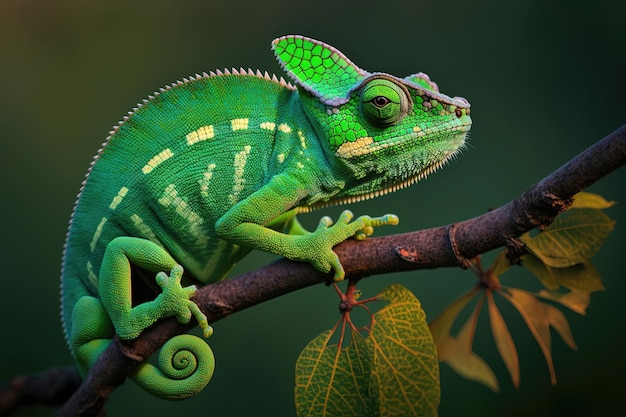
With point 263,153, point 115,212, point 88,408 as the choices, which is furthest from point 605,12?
point 88,408

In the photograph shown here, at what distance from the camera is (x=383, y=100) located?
1664 millimetres

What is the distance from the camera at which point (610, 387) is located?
9.63 feet

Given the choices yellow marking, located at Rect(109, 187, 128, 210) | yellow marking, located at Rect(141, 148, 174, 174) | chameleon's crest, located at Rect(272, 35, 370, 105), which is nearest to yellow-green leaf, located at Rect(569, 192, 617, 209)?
chameleon's crest, located at Rect(272, 35, 370, 105)

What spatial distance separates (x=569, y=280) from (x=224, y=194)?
0.99 m

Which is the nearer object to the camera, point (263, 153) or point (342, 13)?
point (263, 153)

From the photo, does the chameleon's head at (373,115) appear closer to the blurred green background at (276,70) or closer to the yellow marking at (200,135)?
the yellow marking at (200,135)

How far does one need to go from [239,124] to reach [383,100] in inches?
16.4

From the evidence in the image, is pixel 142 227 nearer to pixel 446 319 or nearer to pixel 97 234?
pixel 97 234

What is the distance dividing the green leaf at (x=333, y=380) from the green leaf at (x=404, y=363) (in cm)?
3

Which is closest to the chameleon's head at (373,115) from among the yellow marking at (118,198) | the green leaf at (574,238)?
the green leaf at (574,238)

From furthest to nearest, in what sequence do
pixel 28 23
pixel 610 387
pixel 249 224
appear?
pixel 28 23
pixel 610 387
pixel 249 224

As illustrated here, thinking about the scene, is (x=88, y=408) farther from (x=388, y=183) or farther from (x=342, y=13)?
(x=342, y=13)

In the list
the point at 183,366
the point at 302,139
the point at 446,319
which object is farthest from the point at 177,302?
the point at 446,319

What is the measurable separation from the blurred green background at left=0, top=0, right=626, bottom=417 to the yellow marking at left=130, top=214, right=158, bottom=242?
1.76 meters
